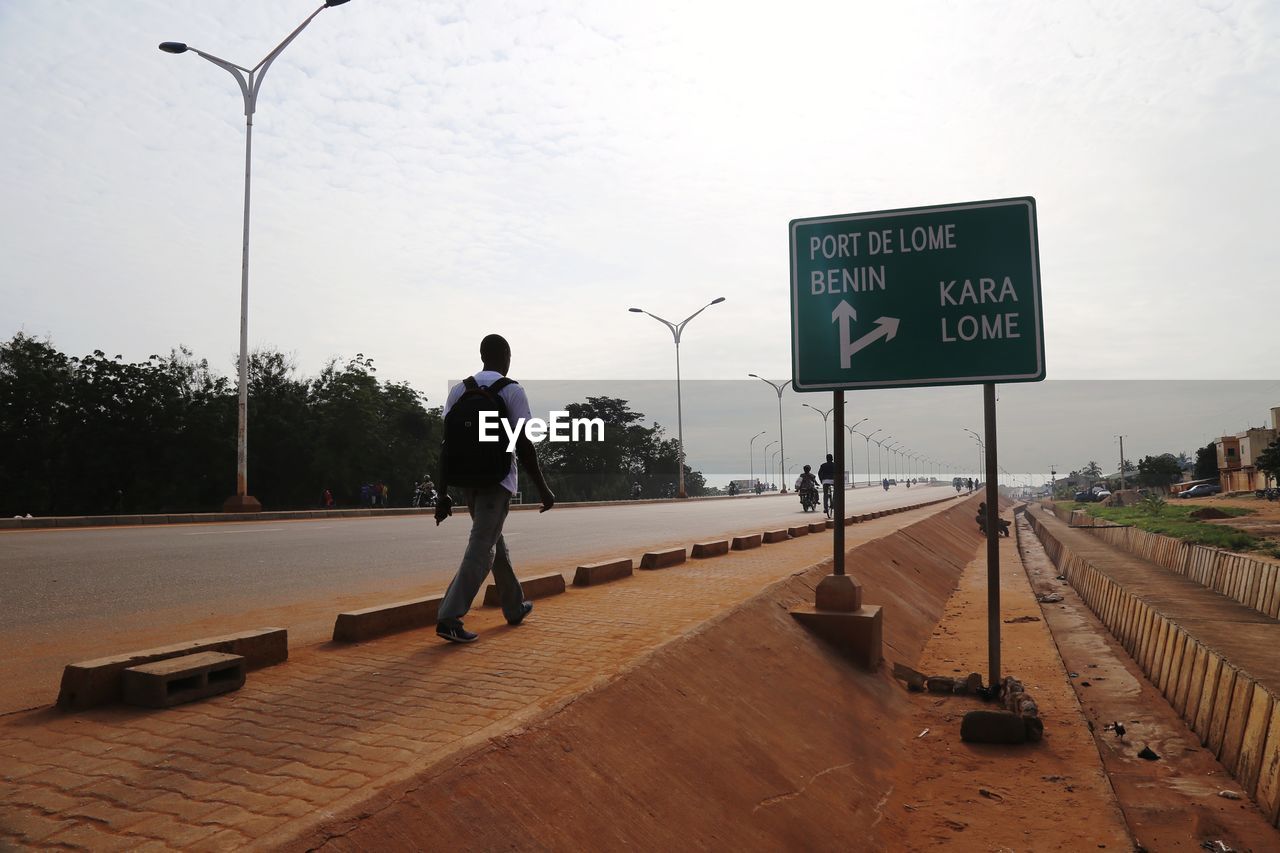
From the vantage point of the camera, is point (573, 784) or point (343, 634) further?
point (343, 634)

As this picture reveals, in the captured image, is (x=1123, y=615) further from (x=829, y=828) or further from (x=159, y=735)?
(x=159, y=735)

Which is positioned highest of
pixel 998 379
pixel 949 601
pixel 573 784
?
pixel 998 379

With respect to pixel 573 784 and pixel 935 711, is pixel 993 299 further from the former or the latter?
pixel 573 784

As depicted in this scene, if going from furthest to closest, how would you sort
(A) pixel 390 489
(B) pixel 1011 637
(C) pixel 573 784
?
(A) pixel 390 489 → (B) pixel 1011 637 → (C) pixel 573 784

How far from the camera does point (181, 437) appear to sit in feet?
145

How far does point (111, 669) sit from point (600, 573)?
195 inches

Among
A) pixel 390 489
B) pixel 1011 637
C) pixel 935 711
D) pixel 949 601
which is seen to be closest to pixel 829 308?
pixel 935 711

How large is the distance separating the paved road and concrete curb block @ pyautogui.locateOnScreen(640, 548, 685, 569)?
49.9 inches

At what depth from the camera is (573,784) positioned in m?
3.28

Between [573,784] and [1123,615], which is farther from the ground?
[573,784]

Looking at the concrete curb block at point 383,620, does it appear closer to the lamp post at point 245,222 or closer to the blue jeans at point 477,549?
the blue jeans at point 477,549

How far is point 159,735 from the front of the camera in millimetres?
3363

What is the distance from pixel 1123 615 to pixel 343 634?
35.2 ft

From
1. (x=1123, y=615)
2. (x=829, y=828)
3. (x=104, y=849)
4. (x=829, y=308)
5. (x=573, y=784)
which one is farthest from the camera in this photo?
(x=1123, y=615)
